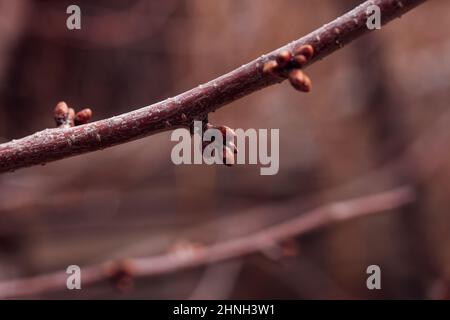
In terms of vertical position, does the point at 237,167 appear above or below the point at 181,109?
above

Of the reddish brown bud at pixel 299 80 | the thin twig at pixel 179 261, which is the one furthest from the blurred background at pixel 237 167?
the reddish brown bud at pixel 299 80

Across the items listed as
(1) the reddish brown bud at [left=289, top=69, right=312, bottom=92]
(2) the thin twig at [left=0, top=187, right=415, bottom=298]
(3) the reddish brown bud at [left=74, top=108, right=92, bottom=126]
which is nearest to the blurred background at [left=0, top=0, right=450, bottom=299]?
(2) the thin twig at [left=0, top=187, right=415, bottom=298]

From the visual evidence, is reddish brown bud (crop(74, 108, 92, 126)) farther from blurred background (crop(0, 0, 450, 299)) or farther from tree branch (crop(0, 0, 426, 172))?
blurred background (crop(0, 0, 450, 299))

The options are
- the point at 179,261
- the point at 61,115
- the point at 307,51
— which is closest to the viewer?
the point at 307,51

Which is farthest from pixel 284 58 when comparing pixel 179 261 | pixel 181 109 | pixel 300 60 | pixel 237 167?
pixel 237 167

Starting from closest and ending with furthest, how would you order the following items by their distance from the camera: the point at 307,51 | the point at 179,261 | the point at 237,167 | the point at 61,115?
the point at 307,51 → the point at 61,115 → the point at 179,261 → the point at 237,167

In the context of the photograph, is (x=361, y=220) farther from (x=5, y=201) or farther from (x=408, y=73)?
(x=5, y=201)

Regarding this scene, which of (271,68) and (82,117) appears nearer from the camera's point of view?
(271,68)

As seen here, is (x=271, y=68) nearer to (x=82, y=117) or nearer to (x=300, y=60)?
(x=300, y=60)
